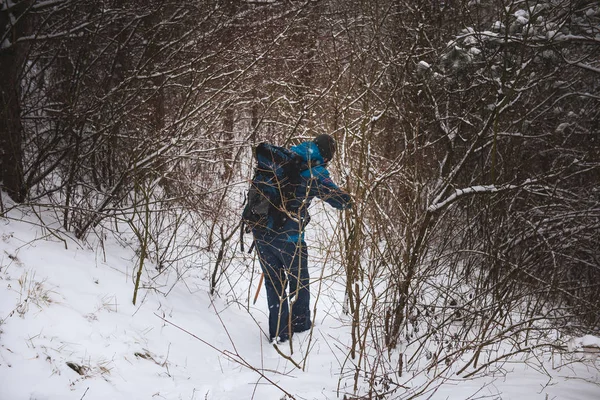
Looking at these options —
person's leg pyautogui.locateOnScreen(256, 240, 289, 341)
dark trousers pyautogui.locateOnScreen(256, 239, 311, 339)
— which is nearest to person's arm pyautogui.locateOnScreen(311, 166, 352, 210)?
dark trousers pyautogui.locateOnScreen(256, 239, 311, 339)

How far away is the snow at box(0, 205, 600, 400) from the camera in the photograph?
8.30ft

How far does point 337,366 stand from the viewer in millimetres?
3330

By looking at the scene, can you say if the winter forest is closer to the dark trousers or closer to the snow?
the snow

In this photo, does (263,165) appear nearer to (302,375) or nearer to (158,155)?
(158,155)

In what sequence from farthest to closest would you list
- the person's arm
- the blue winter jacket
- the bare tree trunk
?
1. the bare tree trunk
2. the blue winter jacket
3. the person's arm

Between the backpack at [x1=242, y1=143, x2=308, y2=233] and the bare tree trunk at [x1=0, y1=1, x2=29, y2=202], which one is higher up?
the bare tree trunk at [x1=0, y1=1, x2=29, y2=202]

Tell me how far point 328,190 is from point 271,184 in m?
0.55

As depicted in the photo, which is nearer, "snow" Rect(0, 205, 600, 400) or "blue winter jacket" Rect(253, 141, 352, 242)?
"snow" Rect(0, 205, 600, 400)

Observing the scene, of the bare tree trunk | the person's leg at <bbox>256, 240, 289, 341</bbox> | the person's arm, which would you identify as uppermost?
the bare tree trunk

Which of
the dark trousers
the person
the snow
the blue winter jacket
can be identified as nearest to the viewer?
the snow

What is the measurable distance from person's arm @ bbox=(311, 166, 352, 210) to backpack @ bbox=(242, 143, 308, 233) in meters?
0.20

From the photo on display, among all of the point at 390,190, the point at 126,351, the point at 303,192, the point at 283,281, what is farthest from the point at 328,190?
the point at 126,351

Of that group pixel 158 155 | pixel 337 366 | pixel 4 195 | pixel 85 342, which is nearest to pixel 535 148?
pixel 337 366

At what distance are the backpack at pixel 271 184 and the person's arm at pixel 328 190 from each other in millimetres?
199
